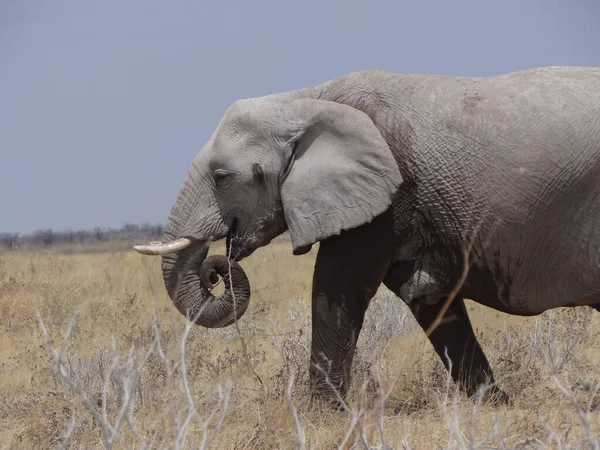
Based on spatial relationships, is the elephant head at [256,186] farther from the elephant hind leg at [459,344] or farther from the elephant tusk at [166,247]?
the elephant hind leg at [459,344]

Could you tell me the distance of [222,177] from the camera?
6.66 meters

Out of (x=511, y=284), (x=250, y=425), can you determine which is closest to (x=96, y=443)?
(x=250, y=425)

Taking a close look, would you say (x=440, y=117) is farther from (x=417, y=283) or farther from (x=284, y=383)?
(x=284, y=383)

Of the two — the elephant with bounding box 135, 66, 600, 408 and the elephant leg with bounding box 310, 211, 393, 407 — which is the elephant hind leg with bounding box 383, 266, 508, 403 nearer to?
the elephant with bounding box 135, 66, 600, 408

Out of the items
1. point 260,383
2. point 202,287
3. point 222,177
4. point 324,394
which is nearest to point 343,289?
point 324,394

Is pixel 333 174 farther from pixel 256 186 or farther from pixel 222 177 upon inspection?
pixel 222 177

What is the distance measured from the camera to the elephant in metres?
6.03

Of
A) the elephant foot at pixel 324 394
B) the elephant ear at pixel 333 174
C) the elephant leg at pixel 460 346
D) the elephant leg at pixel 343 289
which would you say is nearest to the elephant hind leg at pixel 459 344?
the elephant leg at pixel 460 346

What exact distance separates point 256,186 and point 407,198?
0.93 m

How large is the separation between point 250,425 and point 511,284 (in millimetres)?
1676

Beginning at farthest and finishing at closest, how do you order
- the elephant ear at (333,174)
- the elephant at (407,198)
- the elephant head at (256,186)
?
the elephant head at (256,186), the elephant ear at (333,174), the elephant at (407,198)

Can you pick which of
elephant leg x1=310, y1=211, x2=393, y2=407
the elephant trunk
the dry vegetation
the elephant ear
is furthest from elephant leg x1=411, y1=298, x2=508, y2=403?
the elephant trunk

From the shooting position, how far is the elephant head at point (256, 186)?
6.43 m

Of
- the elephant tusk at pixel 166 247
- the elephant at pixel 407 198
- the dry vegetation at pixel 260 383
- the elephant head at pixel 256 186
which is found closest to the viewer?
the dry vegetation at pixel 260 383
